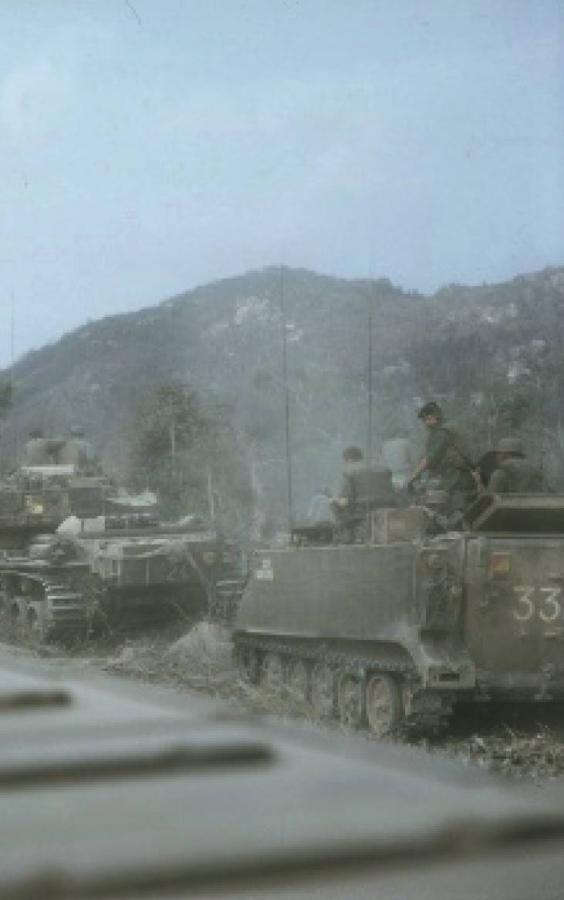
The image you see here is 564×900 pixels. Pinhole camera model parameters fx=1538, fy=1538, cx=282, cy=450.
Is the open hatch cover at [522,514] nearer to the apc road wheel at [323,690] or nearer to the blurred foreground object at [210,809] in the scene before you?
the apc road wheel at [323,690]

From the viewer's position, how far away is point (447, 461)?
938 centimetres

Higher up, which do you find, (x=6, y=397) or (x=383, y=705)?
(x=6, y=397)

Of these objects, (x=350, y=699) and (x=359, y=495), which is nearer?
(x=350, y=699)

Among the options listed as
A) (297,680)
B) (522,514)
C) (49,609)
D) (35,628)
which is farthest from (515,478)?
(35,628)

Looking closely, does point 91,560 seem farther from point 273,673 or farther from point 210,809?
point 210,809

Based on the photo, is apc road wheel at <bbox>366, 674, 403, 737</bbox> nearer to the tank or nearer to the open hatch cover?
the tank

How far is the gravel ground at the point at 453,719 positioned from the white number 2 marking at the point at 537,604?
0.64m

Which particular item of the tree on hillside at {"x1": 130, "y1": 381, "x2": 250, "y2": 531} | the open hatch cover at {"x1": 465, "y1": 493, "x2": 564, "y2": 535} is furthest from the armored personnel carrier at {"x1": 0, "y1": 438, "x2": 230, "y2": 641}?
the tree on hillside at {"x1": 130, "y1": 381, "x2": 250, "y2": 531}

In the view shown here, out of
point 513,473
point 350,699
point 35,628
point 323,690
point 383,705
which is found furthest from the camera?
point 35,628

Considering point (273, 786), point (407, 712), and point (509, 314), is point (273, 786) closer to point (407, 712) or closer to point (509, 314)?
point (407, 712)

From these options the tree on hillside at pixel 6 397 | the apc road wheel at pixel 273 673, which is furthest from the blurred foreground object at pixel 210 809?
the tree on hillside at pixel 6 397

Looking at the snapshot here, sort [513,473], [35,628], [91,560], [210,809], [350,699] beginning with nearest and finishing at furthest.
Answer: [210,809] < [513,473] < [350,699] < [91,560] < [35,628]

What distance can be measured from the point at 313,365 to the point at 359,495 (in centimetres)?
3044

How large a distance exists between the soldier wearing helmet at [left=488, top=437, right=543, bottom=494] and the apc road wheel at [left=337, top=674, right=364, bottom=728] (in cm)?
148
